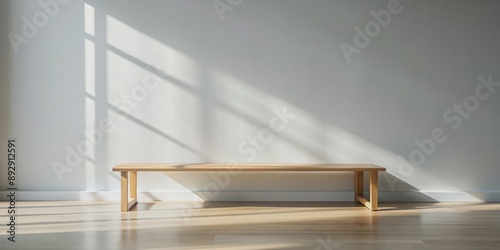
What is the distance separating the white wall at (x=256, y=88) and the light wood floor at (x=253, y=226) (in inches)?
15.1

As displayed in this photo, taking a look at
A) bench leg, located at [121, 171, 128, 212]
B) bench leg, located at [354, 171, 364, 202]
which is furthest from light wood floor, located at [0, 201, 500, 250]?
bench leg, located at [354, 171, 364, 202]

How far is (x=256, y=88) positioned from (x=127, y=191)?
1.42 m

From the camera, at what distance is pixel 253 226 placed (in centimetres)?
338

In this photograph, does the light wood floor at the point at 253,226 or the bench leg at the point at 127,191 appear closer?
the light wood floor at the point at 253,226

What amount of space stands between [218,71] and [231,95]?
0.24 meters

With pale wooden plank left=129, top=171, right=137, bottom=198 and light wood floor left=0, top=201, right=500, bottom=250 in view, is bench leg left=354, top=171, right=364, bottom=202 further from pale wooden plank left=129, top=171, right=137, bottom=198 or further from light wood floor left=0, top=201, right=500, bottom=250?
pale wooden plank left=129, top=171, right=137, bottom=198

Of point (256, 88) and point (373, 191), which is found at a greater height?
point (256, 88)

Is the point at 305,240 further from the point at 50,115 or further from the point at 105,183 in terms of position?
the point at 50,115

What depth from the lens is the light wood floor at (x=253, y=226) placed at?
2838mm

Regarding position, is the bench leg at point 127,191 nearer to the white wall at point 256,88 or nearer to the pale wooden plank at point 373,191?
the white wall at point 256,88

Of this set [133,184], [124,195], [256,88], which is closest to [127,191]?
[124,195]

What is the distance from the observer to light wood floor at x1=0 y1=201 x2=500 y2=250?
284 centimetres

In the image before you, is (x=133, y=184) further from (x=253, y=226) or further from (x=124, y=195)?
(x=253, y=226)

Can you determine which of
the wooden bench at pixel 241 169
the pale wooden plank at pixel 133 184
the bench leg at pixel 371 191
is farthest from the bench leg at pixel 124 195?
the bench leg at pixel 371 191
